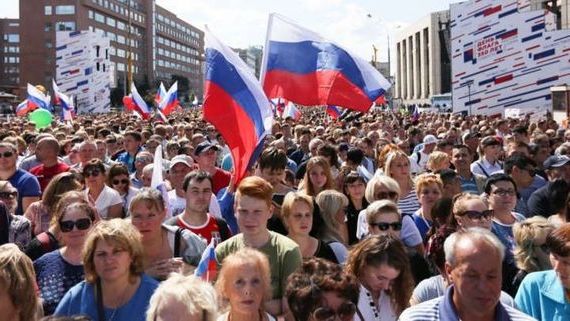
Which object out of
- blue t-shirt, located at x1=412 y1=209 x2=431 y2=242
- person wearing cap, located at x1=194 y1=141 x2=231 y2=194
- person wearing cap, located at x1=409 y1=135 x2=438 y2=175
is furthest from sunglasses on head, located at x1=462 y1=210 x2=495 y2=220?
person wearing cap, located at x1=409 y1=135 x2=438 y2=175

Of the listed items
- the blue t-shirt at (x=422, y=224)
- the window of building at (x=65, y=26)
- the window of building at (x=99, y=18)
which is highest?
the window of building at (x=99, y=18)

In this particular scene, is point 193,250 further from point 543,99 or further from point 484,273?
point 543,99

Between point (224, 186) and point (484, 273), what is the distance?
5280mm

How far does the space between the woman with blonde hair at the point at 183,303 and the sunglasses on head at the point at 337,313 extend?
0.49 m

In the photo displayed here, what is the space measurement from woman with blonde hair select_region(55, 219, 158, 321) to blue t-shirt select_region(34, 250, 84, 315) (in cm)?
32

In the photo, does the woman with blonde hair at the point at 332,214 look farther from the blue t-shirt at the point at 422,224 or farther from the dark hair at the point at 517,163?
the dark hair at the point at 517,163

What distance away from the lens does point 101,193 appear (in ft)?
21.7

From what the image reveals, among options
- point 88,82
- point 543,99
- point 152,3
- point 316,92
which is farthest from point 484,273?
point 152,3

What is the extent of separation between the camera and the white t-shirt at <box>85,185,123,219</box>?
6.49 metres

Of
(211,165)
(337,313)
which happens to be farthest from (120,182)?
(337,313)

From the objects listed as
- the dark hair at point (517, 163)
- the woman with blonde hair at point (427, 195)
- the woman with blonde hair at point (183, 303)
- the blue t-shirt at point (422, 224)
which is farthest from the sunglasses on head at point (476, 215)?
the dark hair at point (517, 163)

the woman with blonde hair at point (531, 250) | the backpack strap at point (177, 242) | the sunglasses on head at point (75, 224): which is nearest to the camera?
the woman with blonde hair at point (531, 250)

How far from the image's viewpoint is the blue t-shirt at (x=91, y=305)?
3.65 m

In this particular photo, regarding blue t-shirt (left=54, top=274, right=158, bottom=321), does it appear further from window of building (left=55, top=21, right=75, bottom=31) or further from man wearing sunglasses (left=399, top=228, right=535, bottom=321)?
window of building (left=55, top=21, right=75, bottom=31)
